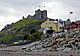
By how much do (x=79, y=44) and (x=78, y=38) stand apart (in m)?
10.4

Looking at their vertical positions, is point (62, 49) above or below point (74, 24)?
below

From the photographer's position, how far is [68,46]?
4186 inches

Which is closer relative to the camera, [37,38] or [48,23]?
[37,38]

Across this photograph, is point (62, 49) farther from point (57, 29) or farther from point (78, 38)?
point (57, 29)

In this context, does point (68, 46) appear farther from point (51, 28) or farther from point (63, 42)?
point (51, 28)

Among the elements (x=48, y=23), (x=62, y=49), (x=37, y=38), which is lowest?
(x=62, y=49)

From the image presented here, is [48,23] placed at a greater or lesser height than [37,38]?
greater

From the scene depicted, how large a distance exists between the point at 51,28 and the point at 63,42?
3030 inches

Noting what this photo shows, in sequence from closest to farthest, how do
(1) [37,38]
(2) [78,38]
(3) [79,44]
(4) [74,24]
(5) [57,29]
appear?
(3) [79,44] < (2) [78,38] < (1) [37,38] < (4) [74,24] < (5) [57,29]

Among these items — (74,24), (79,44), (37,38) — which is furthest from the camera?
(74,24)

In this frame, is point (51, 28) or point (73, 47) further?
point (51, 28)

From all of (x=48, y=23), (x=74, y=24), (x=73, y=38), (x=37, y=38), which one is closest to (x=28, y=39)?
(x=37, y=38)

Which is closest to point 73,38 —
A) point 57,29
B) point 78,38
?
point 78,38

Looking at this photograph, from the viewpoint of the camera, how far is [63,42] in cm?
11394
